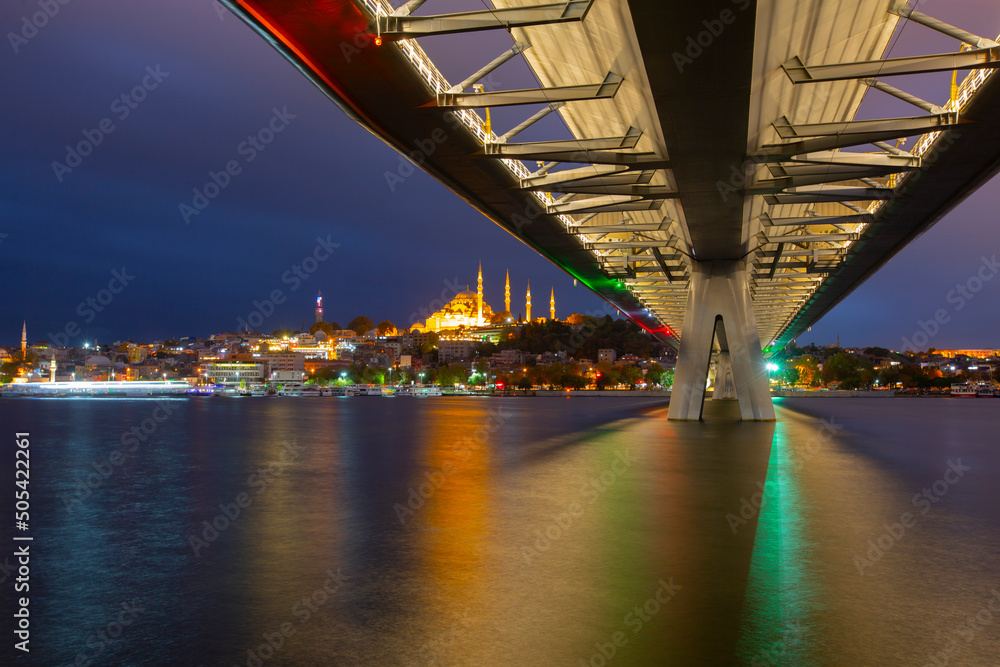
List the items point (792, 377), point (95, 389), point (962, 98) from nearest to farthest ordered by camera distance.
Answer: point (962, 98) < point (95, 389) < point (792, 377)

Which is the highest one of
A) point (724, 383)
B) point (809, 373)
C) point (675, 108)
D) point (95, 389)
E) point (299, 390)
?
point (675, 108)

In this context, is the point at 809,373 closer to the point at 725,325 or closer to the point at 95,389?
the point at 725,325

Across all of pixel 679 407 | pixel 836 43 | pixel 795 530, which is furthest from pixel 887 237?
pixel 795 530

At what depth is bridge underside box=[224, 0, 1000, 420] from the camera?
11602mm

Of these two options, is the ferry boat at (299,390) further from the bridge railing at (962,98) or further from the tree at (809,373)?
the bridge railing at (962,98)

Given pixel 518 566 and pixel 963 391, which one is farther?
pixel 963 391

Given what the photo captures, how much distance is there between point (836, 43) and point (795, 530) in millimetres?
9942

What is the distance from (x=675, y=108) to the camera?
1387cm

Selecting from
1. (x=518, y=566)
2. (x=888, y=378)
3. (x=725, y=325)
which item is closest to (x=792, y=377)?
(x=888, y=378)

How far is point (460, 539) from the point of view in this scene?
10430mm

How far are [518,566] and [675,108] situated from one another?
9025 millimetres

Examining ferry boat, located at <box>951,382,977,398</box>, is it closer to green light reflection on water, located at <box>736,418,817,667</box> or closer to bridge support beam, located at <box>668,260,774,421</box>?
bridge support beam, located at <box>668,260,774,421</box>

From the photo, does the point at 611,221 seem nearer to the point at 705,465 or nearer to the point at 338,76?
the point at 705,465

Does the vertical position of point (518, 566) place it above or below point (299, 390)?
above
